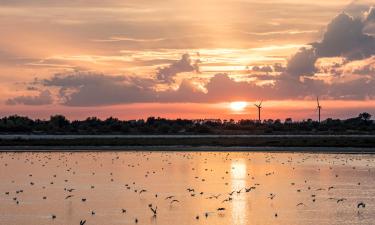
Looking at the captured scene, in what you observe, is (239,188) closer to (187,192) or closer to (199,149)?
(187,192)

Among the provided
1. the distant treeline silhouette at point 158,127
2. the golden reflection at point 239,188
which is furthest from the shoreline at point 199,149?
the distant treeline silhouette at point 158,127

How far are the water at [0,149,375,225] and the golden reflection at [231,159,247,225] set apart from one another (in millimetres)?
41

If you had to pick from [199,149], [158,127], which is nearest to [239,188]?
[199,149]

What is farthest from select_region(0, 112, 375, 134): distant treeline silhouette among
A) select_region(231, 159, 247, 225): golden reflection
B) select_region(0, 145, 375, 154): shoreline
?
select_region(231, 159, 247, 225): golden reflection

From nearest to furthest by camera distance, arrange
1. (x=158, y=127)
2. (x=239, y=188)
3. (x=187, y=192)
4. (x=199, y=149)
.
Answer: (x=187, y=192) → (x=239, y=188) → (x=199, y=149) → (x=158, y=127)

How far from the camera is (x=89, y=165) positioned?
56.2 metres

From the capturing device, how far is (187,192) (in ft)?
121

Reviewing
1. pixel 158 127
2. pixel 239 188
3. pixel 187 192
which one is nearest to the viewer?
pixel 187 192

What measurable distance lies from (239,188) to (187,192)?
3.44 m

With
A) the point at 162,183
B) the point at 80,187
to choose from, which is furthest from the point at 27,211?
the point at 162,183

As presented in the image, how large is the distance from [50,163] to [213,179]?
18955mm

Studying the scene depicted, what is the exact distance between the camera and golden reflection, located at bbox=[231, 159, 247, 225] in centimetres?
2853

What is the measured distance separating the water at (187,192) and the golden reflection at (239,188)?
41 millimetres

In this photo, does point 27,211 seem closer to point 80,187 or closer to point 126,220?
point 126,220
